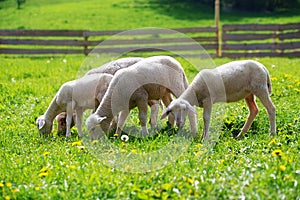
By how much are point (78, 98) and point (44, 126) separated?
0.61 m

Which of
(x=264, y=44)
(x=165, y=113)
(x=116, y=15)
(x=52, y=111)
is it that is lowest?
(x=116, y=15)

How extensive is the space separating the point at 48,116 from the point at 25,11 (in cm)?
2653

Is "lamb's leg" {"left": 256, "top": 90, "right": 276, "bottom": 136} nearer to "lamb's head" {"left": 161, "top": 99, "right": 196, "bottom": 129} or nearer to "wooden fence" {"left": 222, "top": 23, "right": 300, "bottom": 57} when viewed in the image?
"lamb's head" {"left": 161, "top": 99, "right": 196, "bottom": 129}

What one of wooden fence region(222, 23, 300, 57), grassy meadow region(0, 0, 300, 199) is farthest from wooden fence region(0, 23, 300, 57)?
grassy meadow region(0, 0, 300, 199)

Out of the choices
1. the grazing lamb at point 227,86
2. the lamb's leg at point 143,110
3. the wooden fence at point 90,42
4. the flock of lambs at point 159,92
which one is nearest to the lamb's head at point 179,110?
the flock of lambs at point 159,92

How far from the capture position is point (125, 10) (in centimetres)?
3288

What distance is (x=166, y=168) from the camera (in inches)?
211

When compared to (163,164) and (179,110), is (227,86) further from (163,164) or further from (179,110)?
(163,164)

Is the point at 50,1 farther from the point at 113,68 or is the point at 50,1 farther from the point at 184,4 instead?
the point at 113,68

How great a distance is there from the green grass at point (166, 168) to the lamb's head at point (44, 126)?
0.13 meters

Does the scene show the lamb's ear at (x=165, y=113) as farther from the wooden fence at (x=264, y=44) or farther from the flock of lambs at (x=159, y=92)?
the wooden fence at (x=264, y=44)

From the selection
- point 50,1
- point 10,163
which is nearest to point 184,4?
point 50,1

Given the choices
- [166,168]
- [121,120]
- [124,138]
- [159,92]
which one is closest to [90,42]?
[159,92]

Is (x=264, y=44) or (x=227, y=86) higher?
(x=227, y=86)
